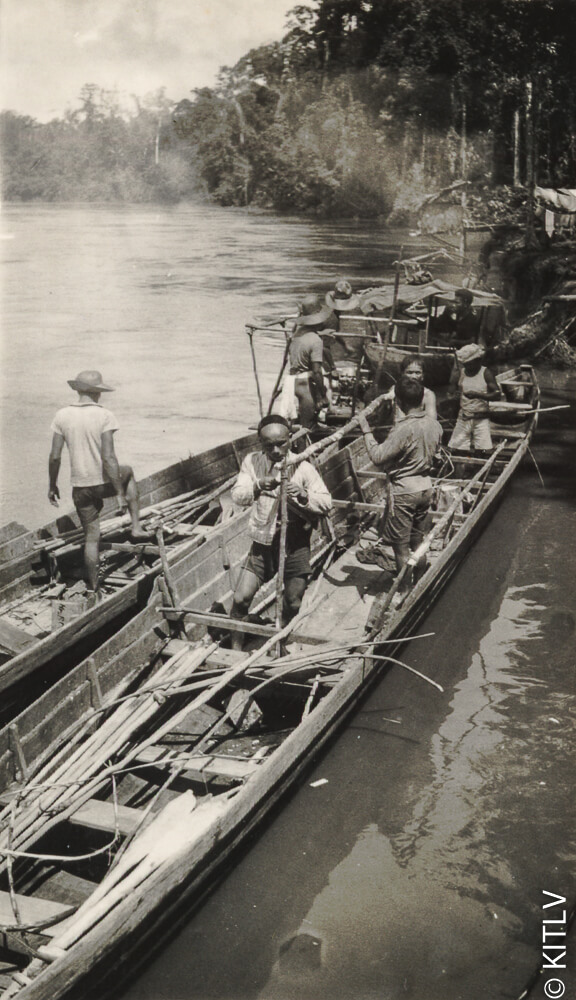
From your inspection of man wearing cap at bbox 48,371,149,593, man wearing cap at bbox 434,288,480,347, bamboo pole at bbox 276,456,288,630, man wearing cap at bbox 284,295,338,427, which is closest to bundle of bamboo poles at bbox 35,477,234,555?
man wearing cap at bbox 48,371,149,593

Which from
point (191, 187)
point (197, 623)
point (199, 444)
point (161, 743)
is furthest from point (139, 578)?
point (191, 187)

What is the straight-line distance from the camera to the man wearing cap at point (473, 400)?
1002 centimetres

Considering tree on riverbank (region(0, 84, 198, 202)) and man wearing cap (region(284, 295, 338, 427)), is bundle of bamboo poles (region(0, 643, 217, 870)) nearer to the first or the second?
man wearing cap (region(284, 295, 338, 427))

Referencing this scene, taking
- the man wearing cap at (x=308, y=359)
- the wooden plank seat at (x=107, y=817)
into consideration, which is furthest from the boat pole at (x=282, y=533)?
the man wearing cap at (x=308, y=359)

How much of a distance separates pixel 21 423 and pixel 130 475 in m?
7.62

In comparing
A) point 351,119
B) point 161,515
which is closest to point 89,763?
point 161,515

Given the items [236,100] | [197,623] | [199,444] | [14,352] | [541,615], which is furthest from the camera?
[236,100]

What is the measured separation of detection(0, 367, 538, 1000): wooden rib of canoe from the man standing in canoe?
26 centimetres

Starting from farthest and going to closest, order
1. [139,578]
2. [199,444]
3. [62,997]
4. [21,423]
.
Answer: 1. [21,423]
2. [199,444]
3. [139,578]
4. [62,997]

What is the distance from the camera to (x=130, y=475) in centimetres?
782

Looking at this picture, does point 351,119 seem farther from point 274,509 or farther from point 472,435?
point 274,509

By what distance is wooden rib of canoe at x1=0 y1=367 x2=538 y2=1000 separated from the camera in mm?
4074

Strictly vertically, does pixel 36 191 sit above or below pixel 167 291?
above

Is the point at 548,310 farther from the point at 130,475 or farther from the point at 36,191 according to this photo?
the point at 36,191
